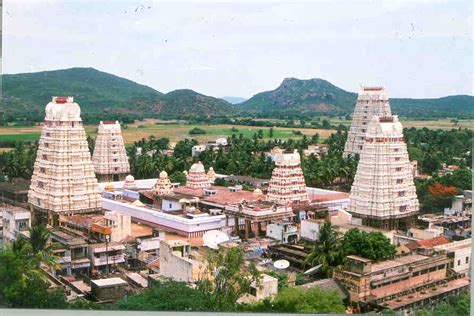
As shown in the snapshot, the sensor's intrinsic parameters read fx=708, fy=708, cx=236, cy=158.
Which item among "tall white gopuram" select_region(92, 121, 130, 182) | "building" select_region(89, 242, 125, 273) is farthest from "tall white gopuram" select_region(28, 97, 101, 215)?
"tall white gopuram" select_region(92, 121, 130, 182)

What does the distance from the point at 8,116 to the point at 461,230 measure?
904cm

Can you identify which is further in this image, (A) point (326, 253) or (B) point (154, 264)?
(B) point (154, 264)

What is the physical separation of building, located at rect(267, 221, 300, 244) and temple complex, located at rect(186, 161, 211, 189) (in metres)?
4.46

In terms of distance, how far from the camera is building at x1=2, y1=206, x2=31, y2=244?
1182cm

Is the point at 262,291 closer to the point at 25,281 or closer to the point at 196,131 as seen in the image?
the point at 25,281

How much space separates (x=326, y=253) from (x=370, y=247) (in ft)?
2.43

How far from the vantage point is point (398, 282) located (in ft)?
33.3

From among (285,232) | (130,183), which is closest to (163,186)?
(130,183)

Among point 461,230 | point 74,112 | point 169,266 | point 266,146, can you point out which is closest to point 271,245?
point 169,266

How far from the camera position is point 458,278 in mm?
10773

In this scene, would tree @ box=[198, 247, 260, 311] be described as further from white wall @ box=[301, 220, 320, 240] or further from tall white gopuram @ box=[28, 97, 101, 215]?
tall white gopuram @ box=[28, 97, 101, 215]

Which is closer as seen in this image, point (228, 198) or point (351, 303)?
point (351, 303)

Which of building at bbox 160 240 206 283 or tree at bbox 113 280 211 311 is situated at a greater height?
building at bbox 160 240 206 283

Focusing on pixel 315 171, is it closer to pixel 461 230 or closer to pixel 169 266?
pixel 461 230
